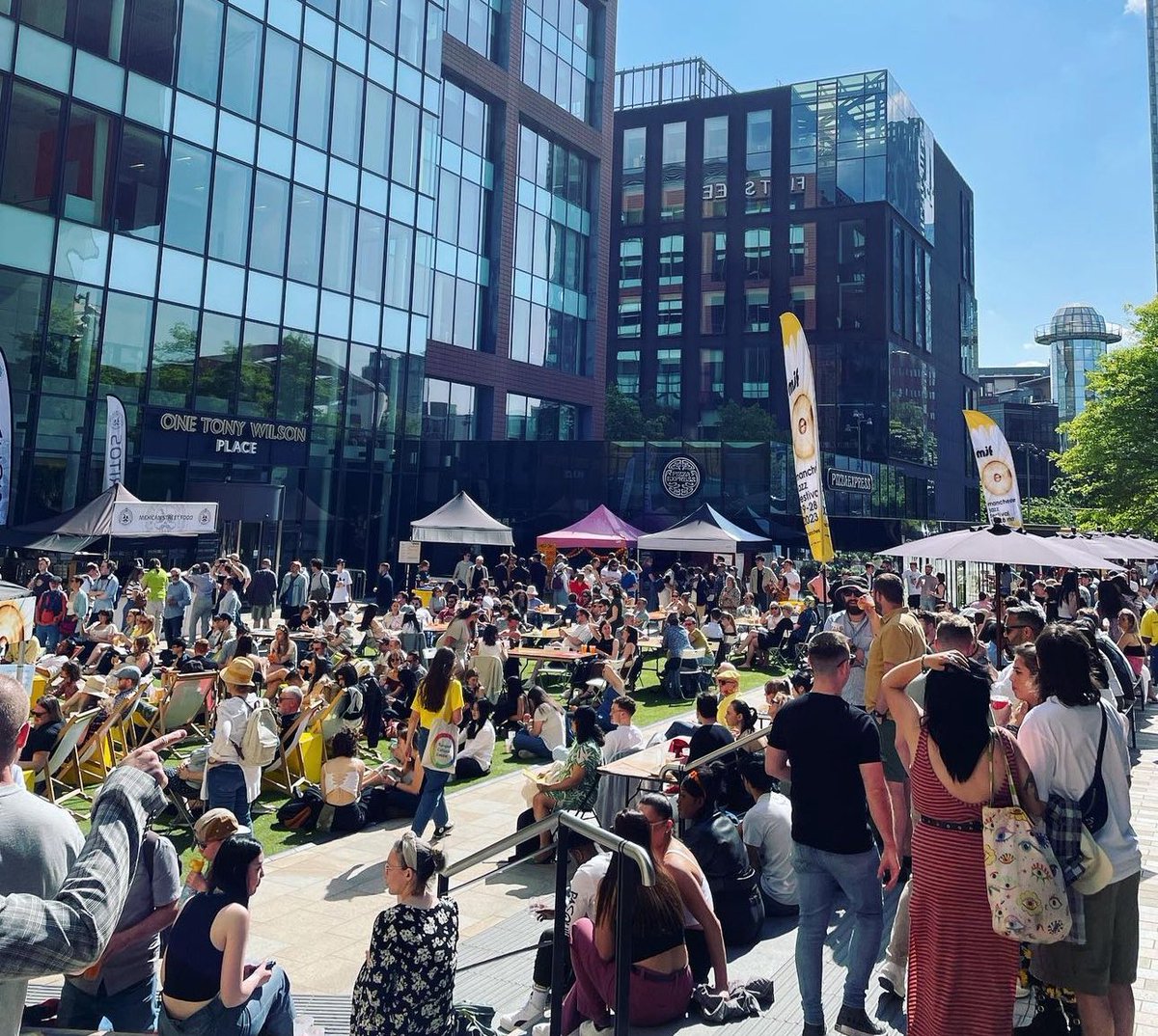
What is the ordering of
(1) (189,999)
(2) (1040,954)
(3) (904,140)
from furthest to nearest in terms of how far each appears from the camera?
(3) (904,140), (1) (189,999), (2) (1040,954)

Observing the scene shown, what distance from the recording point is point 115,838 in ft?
7.11

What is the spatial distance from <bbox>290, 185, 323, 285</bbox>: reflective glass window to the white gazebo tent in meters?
11.1

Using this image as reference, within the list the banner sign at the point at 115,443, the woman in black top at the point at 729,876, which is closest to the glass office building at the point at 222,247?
the banner sign at the point at 115,443

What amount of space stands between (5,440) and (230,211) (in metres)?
10.6

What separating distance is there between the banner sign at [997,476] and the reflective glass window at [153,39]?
2391 centimetres

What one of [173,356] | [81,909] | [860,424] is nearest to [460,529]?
[173,356]

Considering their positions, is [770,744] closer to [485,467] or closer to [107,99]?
[107,99]

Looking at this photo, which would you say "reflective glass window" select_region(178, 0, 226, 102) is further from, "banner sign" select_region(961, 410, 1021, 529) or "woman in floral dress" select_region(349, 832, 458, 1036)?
"woman in floral dress" select_region(349, 832, 458, 1036)

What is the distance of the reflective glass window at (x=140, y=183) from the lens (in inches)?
991

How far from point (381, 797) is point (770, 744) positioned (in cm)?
604

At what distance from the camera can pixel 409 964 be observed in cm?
414

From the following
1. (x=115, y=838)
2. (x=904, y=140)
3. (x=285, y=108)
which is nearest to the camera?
(x=115, y=838)

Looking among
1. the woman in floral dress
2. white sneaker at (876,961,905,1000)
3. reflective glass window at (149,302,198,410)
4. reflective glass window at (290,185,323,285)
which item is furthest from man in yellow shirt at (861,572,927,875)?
reflective glass window at (290,185,323,285)

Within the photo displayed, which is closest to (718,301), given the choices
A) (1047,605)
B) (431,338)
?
(431,338)
